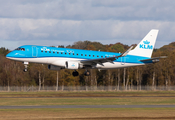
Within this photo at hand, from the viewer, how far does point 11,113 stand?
37531 mm

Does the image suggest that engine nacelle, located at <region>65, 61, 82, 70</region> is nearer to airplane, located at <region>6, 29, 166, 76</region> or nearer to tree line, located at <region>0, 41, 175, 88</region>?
airplane, located at <region>6, 29, 166, 76</region>

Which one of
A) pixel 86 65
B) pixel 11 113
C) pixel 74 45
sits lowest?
pixel 11 113

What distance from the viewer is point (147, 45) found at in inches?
2509

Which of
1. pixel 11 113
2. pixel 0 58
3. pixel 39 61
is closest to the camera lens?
pixel 11 113

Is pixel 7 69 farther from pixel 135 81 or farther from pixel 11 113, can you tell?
pixel 11 113

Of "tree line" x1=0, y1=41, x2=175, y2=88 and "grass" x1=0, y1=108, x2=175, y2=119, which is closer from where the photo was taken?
"grass" x1=0, y1=108, x2=175, y2=119

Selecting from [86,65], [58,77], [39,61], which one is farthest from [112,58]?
[58,77]

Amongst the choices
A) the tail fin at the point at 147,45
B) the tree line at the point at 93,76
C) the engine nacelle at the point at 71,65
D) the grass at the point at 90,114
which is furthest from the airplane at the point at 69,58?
the tree line at the point at 93,76

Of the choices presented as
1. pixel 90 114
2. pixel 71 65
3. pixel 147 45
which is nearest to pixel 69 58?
pixel 71 65

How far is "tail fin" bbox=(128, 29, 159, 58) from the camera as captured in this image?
204 ft

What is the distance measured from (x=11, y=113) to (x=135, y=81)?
287 ft

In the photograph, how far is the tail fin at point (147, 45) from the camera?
62081 millimetres

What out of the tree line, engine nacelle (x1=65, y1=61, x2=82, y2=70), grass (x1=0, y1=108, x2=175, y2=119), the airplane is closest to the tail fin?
the airplane

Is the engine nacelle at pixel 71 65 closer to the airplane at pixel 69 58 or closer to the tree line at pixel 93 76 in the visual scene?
the airplane at pixel 69 58
